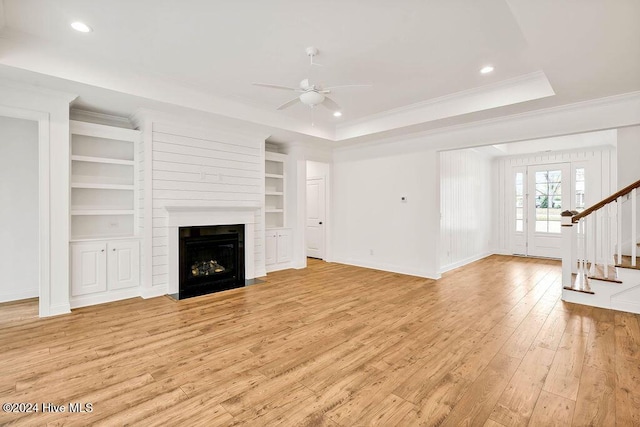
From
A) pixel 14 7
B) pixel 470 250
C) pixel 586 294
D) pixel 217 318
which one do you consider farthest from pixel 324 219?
pixel 14 7

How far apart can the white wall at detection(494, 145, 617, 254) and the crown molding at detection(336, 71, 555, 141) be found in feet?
12.8

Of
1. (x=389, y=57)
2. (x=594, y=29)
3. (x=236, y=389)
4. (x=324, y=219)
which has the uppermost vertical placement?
(x=389, y=57)

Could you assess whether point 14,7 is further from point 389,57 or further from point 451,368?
point 451,368

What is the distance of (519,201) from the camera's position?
814 cm

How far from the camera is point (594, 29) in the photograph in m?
2.48

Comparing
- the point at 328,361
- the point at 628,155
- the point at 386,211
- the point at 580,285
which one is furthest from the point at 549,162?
the point at 328,361

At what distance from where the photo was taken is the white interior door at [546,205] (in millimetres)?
7406

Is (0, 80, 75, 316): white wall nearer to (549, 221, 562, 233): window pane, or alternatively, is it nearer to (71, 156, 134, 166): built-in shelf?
(71, 156, 134, 166): built-in shelf

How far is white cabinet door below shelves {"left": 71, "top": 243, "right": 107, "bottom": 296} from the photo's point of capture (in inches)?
154

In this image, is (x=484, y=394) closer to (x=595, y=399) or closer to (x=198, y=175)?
(x=595, y=399)

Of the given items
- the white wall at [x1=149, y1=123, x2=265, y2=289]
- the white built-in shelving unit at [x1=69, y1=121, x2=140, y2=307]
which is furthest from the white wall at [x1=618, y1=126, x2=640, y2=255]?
the white built-in shelving unit at [x1=69, y1=121, x2=140, y2=307]

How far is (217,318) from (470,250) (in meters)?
6.10

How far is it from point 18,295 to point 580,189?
11.1 metres

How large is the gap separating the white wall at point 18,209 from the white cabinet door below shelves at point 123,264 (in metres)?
1.16
